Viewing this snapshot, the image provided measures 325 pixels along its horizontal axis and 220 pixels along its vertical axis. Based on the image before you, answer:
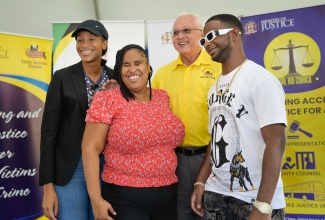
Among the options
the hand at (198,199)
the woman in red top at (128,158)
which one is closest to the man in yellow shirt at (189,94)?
the hand at (198,199)

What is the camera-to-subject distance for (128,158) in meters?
1.65

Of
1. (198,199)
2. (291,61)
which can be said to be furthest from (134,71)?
(291,61)

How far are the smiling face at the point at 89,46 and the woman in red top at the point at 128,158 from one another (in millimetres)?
323

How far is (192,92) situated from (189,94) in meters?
0.02

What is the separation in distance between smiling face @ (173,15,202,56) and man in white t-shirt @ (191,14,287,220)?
668 millimetres

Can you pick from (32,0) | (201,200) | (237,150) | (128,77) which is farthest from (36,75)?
(237,150)

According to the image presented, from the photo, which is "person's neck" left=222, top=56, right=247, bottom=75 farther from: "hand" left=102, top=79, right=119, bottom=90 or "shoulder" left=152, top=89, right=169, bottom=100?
"hand" left=102, top=79, right=119, bottom=90

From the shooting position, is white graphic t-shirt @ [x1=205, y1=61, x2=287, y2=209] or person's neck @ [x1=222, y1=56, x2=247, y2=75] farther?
person's neck @ [x1=222, y1=56, x2=247, y2=75]

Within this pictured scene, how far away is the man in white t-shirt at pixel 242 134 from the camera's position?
4.44ft

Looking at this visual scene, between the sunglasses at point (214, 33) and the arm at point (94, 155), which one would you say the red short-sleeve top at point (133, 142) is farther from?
the sunglasses at point (214, 33)

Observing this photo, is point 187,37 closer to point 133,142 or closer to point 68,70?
point 68,70

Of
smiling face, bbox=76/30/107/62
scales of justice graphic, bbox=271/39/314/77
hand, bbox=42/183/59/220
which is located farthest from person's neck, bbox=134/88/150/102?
scales of justice graphic, bbox=271/39/314/77

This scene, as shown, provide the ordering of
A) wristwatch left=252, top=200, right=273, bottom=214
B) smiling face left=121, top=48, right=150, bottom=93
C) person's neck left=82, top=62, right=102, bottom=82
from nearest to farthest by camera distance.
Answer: wristwatch left=252, top=200, right=273, bottom=214
smiling face left=121, top=48, right=150, bottom=93
person's neck left=82, top=62, right=102, bottom=82

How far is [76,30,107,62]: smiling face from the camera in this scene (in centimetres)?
193
